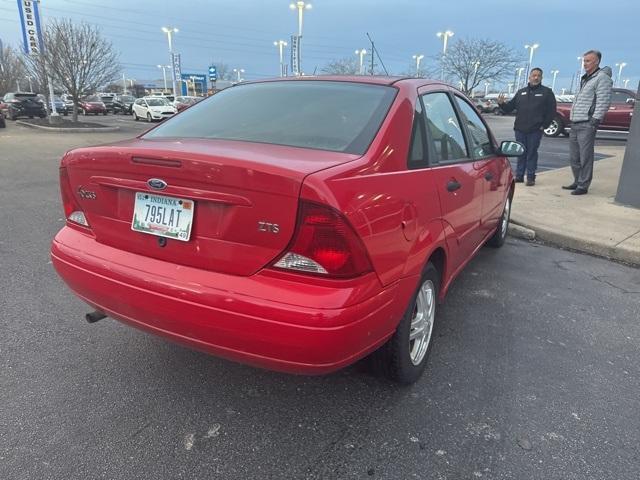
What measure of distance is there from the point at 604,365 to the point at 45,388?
3.13 metres

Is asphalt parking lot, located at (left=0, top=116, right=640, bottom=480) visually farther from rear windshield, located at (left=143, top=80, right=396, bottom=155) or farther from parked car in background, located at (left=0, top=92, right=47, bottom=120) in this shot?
parked car in background, located at (left=0, top=92, right=47, bottom=120)

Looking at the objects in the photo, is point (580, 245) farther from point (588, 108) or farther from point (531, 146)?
point (531, 146)

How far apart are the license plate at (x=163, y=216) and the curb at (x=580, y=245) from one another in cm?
459

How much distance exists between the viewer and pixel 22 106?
2867 cm

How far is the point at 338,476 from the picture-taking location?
2.03 metres

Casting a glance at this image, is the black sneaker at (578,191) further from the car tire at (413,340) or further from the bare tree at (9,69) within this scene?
the bare tree at (9,69)

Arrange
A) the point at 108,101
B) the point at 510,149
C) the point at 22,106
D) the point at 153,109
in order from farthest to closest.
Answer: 1. the point at 108,101
2. the point at 153,109
3. the point at 22,106
4. the point at 510,149

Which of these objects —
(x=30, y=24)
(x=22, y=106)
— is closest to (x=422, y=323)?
(x=30, y=24)

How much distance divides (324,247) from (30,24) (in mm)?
26296

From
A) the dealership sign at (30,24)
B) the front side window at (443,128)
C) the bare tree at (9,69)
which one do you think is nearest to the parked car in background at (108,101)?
the bare tree at (9,69)

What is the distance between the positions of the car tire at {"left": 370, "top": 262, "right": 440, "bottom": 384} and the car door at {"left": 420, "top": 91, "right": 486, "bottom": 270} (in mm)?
327

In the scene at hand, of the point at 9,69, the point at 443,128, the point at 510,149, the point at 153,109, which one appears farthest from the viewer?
the point at 9,69

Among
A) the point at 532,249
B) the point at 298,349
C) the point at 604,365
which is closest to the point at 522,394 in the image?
the point at 604,365

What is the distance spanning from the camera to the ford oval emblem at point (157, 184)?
2.11 meters
